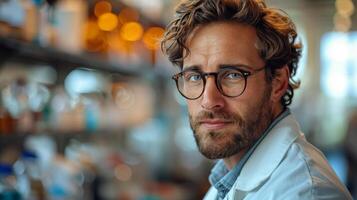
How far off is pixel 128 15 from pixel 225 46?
1.81m

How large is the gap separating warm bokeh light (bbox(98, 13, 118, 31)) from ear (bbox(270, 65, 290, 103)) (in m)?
1.46

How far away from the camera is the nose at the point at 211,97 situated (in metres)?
1.10

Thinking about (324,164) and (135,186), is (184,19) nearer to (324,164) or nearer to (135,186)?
(324,164)

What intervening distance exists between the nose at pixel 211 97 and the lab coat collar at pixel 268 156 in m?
0.14

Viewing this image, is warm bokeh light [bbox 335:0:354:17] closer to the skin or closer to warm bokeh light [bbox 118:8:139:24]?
warm bokeh light [bbox 118:8:139:24]

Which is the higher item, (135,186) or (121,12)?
(121,12)

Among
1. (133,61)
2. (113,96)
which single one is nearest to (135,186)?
(113,96)

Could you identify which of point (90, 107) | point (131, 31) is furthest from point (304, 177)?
point (131, 31)

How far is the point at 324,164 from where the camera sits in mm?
1005

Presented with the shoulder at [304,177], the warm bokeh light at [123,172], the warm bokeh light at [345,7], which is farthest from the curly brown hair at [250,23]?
the warm bokeh light at [345,7]

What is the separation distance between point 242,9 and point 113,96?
5.72 feet

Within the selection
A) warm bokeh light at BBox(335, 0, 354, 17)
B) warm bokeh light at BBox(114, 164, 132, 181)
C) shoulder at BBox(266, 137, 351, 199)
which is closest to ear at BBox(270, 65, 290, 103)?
shoulder at BBox(266, 137, 351, 199)

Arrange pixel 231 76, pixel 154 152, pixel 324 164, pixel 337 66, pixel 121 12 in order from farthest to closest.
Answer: pixel 337 66 → pixel 154 152 → pixel 121 12 → pixel 231 76 → pixel 324 164

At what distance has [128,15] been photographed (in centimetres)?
283
